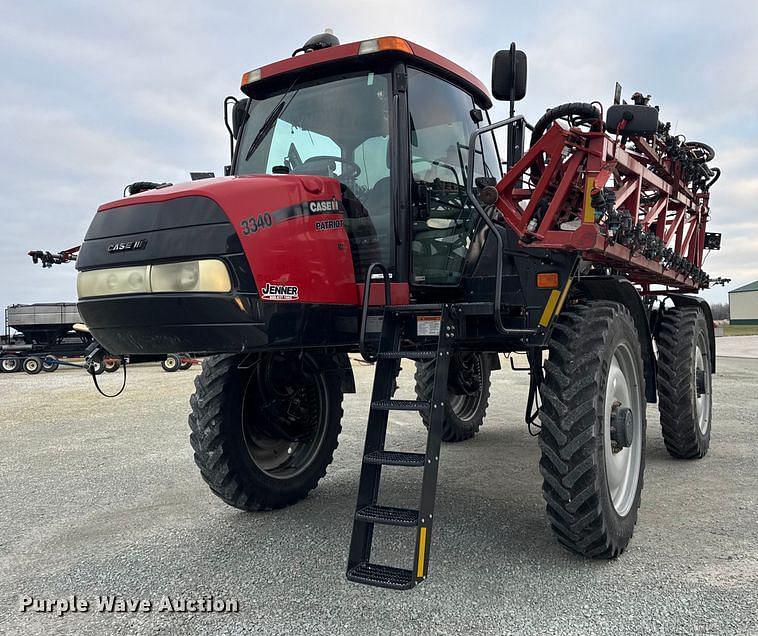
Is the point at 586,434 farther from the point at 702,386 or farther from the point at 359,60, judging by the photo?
Answer: the point at 702,386

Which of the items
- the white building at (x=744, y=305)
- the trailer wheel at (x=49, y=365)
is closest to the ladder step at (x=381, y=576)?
the trailer wheel at (x=49, y=365)

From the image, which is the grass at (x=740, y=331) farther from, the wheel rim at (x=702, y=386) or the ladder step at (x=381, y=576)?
the ladder step at (x=381, y=576)

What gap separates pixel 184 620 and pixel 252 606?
0.31m

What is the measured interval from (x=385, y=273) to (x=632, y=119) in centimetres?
185

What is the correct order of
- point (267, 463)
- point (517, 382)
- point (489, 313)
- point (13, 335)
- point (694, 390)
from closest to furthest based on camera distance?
point (489, 313)
point (267, 463)
point (694, 390)
point (517, 382)
point (13, 335)

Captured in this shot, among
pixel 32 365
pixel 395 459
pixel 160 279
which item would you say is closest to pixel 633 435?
pixel 395 459

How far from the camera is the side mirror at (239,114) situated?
4.40m

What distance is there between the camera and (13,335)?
2061 centimetres

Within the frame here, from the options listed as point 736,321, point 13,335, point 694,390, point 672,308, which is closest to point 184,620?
point 694,390

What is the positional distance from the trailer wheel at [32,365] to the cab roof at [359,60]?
1781cm

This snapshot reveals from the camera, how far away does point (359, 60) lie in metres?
3.90

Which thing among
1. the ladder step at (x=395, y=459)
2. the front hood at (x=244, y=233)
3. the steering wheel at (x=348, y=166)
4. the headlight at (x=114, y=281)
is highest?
the steering wheel at (x=348, y=166)

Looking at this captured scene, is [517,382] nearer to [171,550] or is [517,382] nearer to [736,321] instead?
[171,550]

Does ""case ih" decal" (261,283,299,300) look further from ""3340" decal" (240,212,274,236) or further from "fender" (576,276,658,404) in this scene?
"fender" (576,276,658,404)
